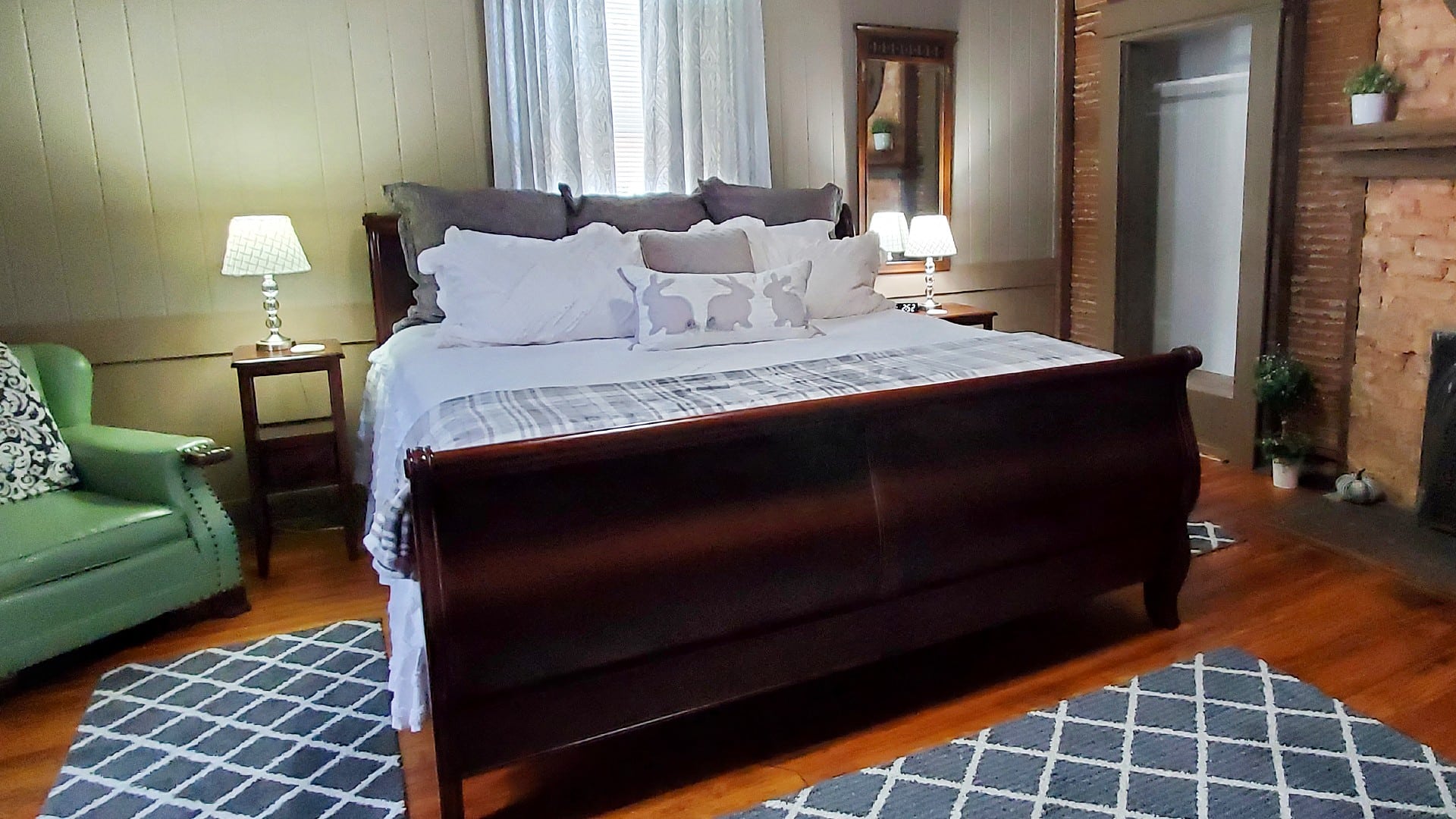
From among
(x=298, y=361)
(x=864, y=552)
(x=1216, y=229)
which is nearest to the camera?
(x=864, y=552)

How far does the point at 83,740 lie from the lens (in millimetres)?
2264

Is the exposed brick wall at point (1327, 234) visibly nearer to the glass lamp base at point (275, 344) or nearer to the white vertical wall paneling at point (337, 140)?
the white vertical wall paneling at point (337, 140)

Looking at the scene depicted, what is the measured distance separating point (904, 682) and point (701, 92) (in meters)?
2.64

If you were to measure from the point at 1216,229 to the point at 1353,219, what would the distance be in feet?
2.96

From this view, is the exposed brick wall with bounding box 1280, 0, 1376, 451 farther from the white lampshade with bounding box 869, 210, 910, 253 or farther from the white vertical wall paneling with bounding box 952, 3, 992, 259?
the white lampshade with bounding box 869, 210, 910, 253

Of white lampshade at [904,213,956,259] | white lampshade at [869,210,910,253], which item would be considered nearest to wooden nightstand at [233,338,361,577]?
white lampshade at [869,210,910,253]

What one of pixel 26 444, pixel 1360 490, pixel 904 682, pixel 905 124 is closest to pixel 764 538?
pixel 904 682

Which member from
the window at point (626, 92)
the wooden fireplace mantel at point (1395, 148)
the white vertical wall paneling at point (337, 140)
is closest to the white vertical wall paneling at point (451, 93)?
the white vertical wall paneling at point (337, 140)

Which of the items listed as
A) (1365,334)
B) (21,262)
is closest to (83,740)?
(21,262)

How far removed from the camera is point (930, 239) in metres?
4.29

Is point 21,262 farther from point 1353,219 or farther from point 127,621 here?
point 1353,219

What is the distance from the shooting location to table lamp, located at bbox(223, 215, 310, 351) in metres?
3.17

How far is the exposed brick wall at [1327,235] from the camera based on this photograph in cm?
357

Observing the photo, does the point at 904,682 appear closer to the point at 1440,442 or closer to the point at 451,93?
the point at 1440,442
